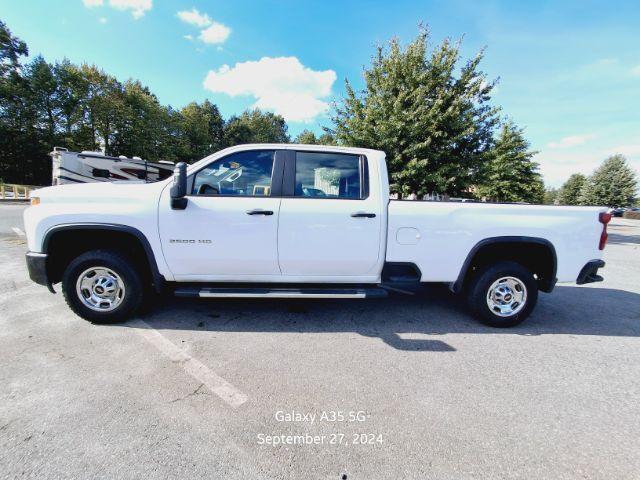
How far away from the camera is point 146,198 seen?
3.21 m

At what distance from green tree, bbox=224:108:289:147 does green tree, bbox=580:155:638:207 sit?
52436 millimetres

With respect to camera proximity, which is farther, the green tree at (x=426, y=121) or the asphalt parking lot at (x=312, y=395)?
the green tree at (x=426, y=121)

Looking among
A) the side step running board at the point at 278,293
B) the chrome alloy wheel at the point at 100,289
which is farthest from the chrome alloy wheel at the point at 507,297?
the chrome alloy wheel at the point at 100,289

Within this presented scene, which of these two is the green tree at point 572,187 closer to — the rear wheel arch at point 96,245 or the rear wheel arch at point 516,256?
the rear wheel arch at point 516,256

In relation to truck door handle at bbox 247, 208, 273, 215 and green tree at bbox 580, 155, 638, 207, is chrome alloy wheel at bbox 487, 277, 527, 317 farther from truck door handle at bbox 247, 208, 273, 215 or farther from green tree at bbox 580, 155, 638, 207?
green tree at bbox 580, 155, 638, 207

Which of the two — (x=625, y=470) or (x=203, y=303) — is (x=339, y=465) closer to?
(x=625, y=470)

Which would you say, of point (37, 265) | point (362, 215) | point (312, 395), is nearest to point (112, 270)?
point (37, 265)

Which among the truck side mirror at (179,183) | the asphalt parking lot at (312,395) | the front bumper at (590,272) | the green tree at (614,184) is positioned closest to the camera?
the asphalt parking lot at (312,395)

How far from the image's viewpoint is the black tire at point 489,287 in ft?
11.6

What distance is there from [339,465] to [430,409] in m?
0.86

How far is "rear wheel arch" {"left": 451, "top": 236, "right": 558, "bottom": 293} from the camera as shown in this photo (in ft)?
11.2

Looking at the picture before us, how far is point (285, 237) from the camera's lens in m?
3.24

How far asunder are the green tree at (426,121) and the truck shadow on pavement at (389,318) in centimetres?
670

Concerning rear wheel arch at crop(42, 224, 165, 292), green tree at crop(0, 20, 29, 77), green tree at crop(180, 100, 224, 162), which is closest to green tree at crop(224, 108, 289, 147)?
green tree at crop(180, 100, 224, 162)
